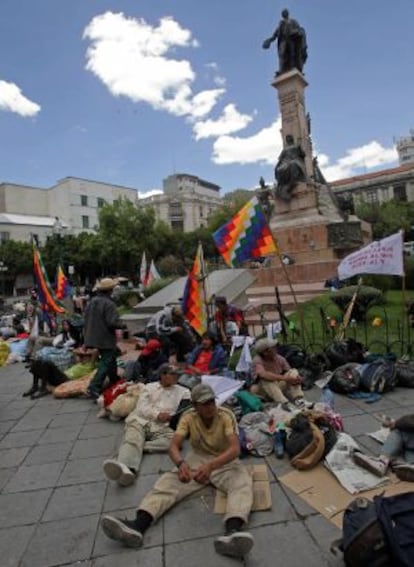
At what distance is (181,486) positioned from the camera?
10.9 feet

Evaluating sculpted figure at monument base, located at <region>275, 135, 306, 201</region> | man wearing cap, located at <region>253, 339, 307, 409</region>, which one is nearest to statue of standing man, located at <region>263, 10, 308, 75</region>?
sculpted figure at monument base, located at <region>275, 135, 306, 201</region>

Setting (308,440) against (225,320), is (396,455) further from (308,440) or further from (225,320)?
(225,320)

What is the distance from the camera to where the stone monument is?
50.7 feet

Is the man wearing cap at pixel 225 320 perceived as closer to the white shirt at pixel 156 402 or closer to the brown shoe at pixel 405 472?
the white shirt at pixel 156 402

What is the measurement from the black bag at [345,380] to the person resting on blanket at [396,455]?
5.06 feet

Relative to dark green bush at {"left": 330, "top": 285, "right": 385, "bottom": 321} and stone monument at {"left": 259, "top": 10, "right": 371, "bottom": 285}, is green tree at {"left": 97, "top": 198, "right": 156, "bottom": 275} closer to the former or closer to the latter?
stone monument at {"left": 259, "top": 10, "right": 371, "bottom": 285}

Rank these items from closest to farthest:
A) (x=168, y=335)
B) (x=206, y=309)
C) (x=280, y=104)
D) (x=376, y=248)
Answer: (x=376, y=248) < (x=206, y=309) < (x=168, y=335) < (x=280, y=104)

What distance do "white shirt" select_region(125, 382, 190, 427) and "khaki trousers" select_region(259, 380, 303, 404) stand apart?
3.40 ft

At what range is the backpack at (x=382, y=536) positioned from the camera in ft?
7.30

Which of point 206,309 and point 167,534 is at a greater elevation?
point 206,309

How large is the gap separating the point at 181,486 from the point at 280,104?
1778 centimetres

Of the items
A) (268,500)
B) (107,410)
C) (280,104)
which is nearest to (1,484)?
(107,410)

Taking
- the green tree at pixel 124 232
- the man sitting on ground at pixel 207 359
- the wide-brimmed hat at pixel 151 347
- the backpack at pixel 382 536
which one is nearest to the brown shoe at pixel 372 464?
the backpack at pixel 382 536

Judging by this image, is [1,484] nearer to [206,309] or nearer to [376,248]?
[206,309]
